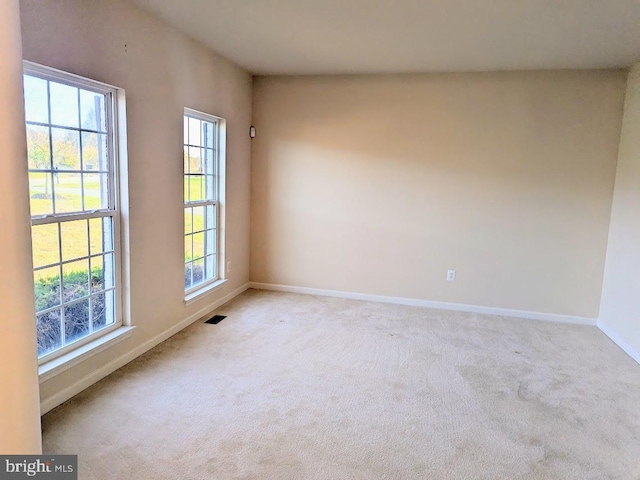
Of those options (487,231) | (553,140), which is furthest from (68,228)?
(553,140)

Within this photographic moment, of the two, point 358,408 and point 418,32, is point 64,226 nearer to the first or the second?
point 358,408

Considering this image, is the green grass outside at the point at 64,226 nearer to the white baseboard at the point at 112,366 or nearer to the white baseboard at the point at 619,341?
the white baseboard at the point at 112,366

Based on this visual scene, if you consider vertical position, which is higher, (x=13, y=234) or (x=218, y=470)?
(x=13, y=234)

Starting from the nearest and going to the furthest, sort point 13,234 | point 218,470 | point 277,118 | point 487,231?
1. point 13,234
2. point 218,470
3. point 487,231
4. point 277,118

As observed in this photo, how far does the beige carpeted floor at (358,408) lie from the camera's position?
2.05m

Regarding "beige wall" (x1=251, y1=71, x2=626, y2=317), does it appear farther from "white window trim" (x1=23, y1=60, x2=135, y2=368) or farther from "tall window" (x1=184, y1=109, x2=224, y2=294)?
"white window trim" (x1=23, y1=60, x2=135, y2=368)

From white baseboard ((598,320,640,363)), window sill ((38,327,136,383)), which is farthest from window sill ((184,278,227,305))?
white baseboard ((598,320,640,363))

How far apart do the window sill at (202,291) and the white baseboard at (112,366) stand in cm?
16

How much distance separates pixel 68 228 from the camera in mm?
2549

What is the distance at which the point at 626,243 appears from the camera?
12.4 ft

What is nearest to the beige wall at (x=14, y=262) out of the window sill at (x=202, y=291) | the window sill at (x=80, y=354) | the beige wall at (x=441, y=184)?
the window sill at (x=80, y=354)

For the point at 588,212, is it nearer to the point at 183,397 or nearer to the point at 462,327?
the point at 462,327

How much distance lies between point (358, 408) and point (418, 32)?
272 cm

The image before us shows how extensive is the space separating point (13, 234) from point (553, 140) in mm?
4491
